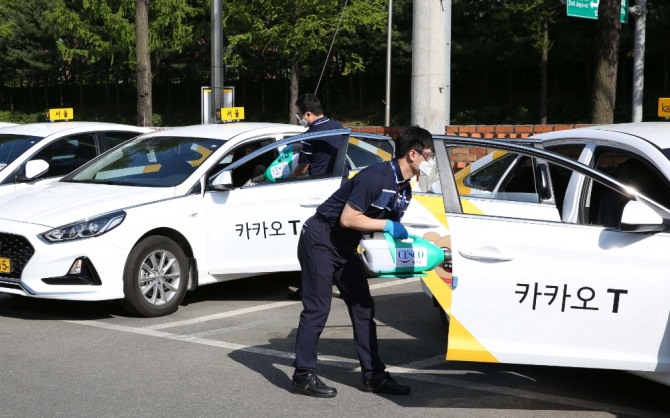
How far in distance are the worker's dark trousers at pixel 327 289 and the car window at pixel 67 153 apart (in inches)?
223

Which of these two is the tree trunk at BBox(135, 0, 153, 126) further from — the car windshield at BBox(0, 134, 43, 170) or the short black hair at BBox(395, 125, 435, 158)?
the short black hair at BBox(395, 125, 435, 158)

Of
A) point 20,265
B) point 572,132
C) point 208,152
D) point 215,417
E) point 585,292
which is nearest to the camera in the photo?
point 585,292

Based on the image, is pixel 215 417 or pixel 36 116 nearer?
pixel 215 417

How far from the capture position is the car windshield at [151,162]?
28.2ft

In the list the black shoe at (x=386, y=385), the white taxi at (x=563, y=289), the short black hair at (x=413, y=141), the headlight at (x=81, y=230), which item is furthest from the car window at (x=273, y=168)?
the white taxi at (x=563, y=289)

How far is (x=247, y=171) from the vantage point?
29.1ft

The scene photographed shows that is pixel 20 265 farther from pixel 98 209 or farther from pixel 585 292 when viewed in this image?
pixel 585 292

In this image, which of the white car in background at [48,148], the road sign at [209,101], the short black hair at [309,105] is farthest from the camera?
the road sign at [209,101]

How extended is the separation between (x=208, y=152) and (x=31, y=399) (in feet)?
11.8

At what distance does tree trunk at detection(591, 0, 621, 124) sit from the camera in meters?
17.7

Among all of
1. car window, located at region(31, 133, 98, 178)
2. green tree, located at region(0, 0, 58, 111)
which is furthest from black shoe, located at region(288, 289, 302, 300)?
green tree, located at region(0, 0, 58, 111)

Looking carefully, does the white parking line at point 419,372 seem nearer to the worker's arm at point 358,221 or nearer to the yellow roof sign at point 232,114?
the worker's arm at point 358,221

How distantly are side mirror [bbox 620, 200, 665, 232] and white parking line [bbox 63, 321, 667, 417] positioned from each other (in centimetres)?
116

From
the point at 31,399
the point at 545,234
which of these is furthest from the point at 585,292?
the point at 31,399
